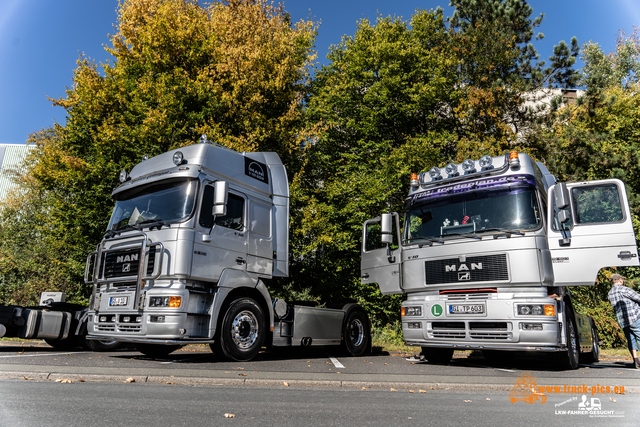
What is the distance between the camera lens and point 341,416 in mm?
4066

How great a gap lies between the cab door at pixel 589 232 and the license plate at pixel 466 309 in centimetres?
128

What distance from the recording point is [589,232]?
24.2ft

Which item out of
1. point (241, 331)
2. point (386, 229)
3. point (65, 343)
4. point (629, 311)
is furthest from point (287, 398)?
point (65, 343)

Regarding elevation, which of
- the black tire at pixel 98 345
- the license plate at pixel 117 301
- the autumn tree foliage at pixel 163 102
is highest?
the autumn tree foliage at pixel 163 102

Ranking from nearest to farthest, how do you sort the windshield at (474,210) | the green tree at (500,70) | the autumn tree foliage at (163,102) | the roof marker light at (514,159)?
the windshield at (474,210) < the roof marker light at (514,159) < the autumn tree foliage at (163,102) < the green tree at (500,70)

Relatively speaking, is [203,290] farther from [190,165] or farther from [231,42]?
[231,42]

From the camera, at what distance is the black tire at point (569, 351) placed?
7.75 meters

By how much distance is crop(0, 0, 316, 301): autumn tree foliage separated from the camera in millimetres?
16672

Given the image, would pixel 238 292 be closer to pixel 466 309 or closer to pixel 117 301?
pixel 117 301

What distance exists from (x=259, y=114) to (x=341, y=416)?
14310 millimetres

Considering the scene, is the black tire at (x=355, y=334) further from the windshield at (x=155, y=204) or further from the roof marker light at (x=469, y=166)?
the windshield at (x=155, y=204)

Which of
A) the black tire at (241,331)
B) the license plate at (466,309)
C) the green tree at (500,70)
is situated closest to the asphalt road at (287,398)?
the black tire at (241,331)

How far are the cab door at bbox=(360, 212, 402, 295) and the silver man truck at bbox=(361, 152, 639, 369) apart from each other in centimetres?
6

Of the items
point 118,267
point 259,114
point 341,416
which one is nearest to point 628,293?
point 341,416
